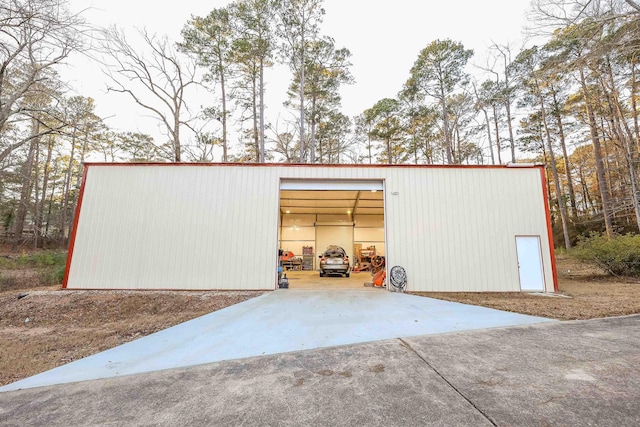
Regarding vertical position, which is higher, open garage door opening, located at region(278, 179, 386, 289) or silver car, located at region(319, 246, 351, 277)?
open garage door opening, located at region(278, 179, 386, 289)

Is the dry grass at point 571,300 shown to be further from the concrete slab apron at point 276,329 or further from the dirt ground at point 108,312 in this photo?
the concrete slab apron at point 276,329

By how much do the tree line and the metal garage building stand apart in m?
3.04

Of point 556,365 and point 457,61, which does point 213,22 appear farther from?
point 556,365

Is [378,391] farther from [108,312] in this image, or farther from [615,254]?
[615,254]

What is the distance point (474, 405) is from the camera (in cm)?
195

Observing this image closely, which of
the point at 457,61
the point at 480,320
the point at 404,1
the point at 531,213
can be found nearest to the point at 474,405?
the point at 480,320

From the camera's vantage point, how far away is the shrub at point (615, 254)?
8.89 meters

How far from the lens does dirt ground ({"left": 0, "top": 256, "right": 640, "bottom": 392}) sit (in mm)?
3703

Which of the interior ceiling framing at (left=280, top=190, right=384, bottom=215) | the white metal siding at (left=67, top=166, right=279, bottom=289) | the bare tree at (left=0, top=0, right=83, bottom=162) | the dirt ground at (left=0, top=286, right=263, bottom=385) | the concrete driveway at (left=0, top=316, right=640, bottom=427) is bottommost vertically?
the dirt ground at (left=0, top=286, right=263, bottom=385)

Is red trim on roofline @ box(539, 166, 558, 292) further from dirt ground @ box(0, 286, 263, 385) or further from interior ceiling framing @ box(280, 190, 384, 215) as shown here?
dirt ground @ box(0, 286, 263, 385)

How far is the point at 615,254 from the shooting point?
9.02 m

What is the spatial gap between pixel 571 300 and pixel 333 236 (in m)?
11.9

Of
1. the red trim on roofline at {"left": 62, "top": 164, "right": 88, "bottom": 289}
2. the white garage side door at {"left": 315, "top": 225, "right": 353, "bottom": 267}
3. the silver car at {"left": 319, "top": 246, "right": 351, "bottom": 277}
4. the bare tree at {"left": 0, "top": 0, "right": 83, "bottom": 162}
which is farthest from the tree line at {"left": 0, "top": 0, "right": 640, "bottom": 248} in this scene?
the silver car at {"left": 319, "top": 246, "right": 351, "bottom": 277}

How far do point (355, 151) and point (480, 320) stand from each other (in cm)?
1754
